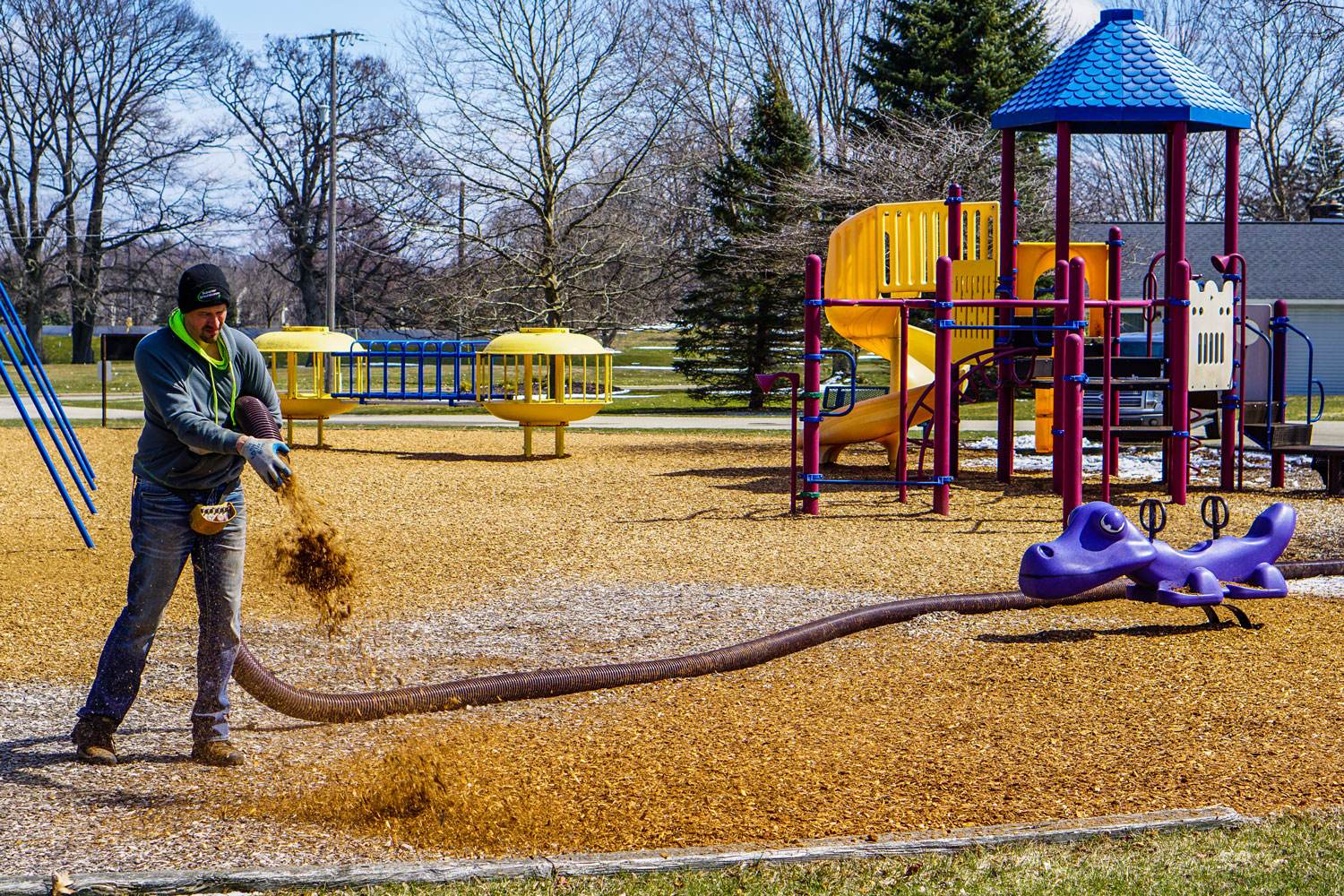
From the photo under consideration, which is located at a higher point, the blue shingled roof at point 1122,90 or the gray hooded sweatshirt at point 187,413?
the blue shingled roof at point 1122,90

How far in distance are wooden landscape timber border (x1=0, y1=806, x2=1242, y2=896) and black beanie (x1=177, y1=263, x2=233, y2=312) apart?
1.82m

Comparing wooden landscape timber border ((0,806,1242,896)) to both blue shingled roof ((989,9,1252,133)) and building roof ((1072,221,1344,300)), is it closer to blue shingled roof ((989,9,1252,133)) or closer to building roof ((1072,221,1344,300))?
blue shingled roof ((989,9,1252,133))

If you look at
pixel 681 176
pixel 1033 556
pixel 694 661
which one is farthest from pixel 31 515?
pixel 681 176

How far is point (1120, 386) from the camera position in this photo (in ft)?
37.2

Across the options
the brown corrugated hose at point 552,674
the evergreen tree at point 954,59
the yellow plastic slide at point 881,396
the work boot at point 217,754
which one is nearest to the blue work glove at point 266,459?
the brown corrugated hose at point 552,674

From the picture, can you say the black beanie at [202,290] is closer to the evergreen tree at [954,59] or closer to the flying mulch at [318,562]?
the flying mulch at [318,562]

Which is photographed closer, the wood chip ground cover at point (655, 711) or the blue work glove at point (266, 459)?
the wood chip ground cover at point (655, 711)

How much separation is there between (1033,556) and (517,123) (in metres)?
26.2

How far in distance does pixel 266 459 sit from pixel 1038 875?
262 cm

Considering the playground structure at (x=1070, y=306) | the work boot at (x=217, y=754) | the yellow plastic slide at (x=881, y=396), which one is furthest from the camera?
the yellow plastic slide at (x=881, y=396)

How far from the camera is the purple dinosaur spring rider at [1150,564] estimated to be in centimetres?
605

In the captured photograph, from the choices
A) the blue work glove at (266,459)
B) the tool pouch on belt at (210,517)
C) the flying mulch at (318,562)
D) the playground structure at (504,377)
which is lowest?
the flying mulch at (318,562)

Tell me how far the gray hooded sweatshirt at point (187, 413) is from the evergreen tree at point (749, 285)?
25672mm

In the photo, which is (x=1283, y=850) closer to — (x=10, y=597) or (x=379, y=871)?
(x=379, y=871)
